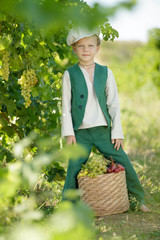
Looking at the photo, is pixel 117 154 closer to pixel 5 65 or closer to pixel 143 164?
pixel 5 65

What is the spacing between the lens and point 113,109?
8.83 feet

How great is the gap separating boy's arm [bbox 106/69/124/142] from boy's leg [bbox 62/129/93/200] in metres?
0.22

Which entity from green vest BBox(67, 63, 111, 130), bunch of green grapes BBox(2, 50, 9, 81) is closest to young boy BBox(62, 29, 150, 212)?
green vest BBox(67, 63, 111, 130)

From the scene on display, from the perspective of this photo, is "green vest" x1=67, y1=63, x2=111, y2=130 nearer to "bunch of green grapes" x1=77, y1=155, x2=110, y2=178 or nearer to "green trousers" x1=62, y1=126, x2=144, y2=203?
"green trousers" x1=62, y1=126, x2=144, y2=203

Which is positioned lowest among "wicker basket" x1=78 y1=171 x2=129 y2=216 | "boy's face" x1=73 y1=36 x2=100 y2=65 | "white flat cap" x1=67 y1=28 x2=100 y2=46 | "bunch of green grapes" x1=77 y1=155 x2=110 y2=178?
"wicker basket" x1=78 y1=171 x2=129 y2=216

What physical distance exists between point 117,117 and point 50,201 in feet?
2.85

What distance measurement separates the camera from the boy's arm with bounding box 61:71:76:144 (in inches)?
100

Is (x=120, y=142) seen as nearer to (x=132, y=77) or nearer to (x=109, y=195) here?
(x=109, y=195)

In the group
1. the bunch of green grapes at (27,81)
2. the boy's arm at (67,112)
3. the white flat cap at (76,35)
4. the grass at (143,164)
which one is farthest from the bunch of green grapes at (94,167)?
the white flat cap at (76,35)

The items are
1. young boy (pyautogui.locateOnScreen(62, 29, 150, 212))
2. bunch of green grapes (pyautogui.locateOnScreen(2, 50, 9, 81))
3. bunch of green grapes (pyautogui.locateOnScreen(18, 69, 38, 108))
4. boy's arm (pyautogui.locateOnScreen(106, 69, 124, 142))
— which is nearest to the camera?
bunch of green grapes (pyautogui.locateOnScreen(2, 50, 9, 81))

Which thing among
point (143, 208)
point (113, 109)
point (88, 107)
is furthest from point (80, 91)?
point (143, 208)

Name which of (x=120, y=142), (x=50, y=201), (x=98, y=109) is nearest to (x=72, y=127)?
(x=98, y=109)

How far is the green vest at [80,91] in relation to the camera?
2.55 metres

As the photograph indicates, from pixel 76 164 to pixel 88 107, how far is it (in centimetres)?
45
